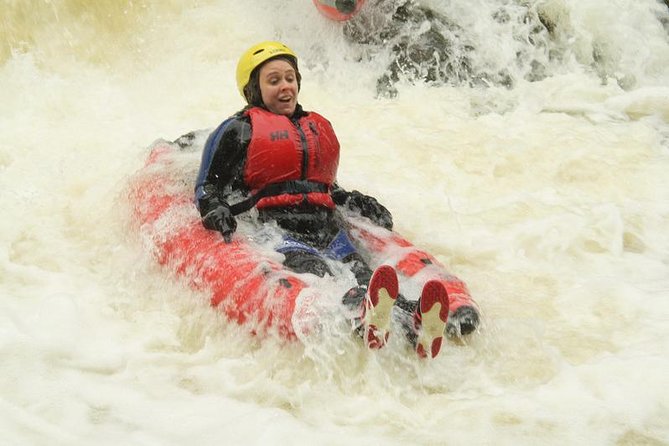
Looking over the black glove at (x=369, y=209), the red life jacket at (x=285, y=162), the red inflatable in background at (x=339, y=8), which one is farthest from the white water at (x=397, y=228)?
the red life jacket at (x=285, y=162)

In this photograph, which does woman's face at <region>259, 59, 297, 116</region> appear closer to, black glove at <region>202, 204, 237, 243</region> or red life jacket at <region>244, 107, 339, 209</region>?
red life jacket at <region>244, 107, 339, 209</region>

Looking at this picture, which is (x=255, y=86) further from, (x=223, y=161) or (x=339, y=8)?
(x=339, y=8)

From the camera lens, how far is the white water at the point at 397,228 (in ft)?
8.80

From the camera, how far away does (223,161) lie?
11.7 feet

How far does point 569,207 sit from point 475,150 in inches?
41.8

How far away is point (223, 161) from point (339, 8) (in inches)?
155

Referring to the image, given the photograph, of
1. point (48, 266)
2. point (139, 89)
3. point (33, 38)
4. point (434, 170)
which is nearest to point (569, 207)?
point (434, 170)

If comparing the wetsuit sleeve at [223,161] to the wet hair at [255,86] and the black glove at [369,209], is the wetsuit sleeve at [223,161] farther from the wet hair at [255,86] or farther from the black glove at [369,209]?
the black glove at [369,209]

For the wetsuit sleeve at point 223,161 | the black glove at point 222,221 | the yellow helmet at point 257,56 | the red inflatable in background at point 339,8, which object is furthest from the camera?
the red inflatable in background at point 339,8

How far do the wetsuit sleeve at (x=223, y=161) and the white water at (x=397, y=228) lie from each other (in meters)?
0.46

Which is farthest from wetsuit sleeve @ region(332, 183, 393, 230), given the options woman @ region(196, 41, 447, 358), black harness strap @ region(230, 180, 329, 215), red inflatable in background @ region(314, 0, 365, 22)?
red inflatable in background @ region(314, 0, 365, 22)

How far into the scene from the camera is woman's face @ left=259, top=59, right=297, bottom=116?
3.70 metres

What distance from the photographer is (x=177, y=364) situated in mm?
3000

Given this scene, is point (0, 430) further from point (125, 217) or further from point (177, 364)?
point (125, 217)
